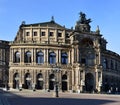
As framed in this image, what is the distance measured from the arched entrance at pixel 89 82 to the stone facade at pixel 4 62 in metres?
24.4

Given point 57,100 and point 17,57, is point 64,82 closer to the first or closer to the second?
point 17,57

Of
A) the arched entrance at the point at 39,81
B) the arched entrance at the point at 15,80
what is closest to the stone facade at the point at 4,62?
the arched entrance at the point at 15,80

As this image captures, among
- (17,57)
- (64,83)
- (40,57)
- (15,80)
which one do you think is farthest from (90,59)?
(15,80)

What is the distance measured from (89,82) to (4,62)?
1054 inches

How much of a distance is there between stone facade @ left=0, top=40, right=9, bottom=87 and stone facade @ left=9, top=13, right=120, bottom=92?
1505 mm

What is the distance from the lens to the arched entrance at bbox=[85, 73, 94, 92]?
395 feet

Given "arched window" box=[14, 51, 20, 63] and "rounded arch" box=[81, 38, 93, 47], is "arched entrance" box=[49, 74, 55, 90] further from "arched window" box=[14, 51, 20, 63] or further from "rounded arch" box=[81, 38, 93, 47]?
"rounded arch" box=[81, 38, 93, 47]

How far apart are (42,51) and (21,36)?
34.0 feet

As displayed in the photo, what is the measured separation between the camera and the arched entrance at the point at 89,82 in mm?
120312

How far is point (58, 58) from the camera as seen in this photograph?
12081cm

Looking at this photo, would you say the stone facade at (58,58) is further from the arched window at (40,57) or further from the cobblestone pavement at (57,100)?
the cobblestone pavement at (57,100)

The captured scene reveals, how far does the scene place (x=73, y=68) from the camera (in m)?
121

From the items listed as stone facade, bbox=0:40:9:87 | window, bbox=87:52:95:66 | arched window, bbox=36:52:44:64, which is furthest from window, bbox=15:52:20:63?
window, bbox=87:52:95:66

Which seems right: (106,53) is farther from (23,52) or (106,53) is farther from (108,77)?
(23,52)
